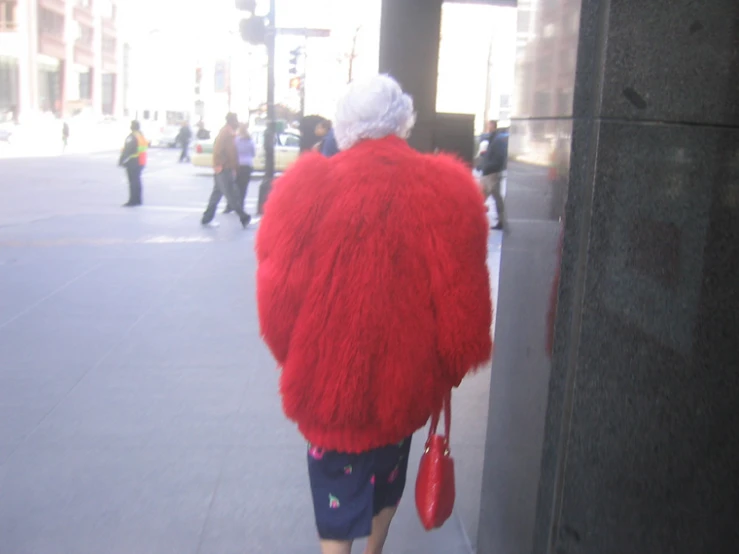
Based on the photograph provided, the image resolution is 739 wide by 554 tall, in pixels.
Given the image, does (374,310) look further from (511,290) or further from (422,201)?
(511,290)

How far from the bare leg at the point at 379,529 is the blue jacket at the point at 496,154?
412 inches

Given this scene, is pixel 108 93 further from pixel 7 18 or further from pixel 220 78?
pixel 220 78

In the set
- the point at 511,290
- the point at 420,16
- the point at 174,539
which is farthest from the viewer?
the point at 420,16

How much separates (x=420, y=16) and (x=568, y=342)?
5047 millimetres

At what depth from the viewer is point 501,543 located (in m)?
2.89

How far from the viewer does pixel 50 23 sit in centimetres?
6331

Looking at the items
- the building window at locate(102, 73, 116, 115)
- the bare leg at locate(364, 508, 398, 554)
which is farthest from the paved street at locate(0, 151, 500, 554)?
the building window at locate(102, 73, 116, 115)

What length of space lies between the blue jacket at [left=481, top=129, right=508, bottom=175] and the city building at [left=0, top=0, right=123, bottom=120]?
48.7 metres

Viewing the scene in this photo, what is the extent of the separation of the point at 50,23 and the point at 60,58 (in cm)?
283

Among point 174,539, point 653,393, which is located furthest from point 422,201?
point 174,539

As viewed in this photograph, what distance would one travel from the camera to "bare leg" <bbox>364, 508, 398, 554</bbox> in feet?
9.57

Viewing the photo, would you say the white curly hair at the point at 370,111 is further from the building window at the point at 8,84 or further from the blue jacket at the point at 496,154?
the building window at the point at 8,84

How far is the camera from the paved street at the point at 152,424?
3559 mm

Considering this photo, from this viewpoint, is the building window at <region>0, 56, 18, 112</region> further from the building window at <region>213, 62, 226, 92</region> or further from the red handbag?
the red handbag
